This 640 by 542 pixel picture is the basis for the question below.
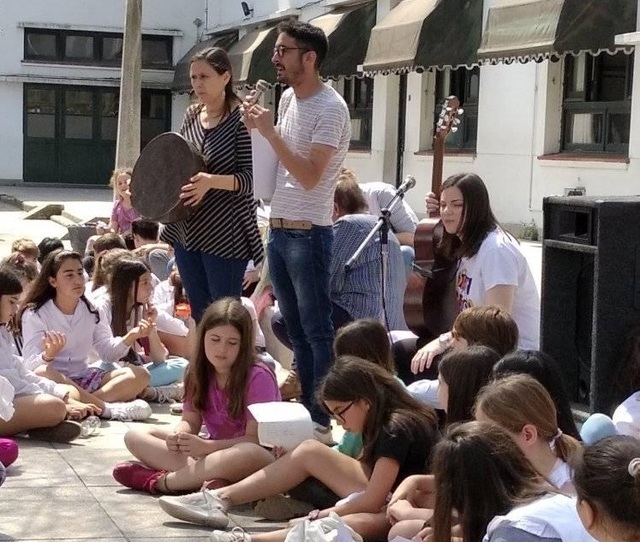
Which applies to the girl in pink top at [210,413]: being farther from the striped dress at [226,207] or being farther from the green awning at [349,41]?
the green awning at [349,41]

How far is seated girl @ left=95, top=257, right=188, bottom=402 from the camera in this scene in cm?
762

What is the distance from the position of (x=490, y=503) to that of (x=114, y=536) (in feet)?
6.10

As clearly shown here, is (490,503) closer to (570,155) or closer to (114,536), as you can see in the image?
(114,536)

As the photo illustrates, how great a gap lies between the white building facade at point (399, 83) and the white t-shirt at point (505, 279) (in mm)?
7811

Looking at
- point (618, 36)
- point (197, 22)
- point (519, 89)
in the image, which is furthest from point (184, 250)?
point (197, 22)

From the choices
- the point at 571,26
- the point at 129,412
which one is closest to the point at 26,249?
the point at 129,412

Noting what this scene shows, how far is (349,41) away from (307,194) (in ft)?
51.2

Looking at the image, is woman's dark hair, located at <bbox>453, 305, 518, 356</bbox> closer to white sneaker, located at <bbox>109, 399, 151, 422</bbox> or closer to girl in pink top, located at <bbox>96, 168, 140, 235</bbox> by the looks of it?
white sneaker, located at <bbox>109, 399, 151, 422</bbox>

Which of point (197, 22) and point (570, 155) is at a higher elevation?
point (197, 22)

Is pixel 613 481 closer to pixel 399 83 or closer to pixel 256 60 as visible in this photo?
pixel 399 83

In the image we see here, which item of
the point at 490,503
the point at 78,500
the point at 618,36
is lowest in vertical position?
the point at 78,500

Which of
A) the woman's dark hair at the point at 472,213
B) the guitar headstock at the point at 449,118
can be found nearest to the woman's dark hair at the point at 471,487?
the woman's dark hair at the point at 472,213

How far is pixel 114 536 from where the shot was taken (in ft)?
15.8

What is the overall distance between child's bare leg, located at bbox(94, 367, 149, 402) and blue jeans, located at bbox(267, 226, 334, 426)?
1394 millimetres
